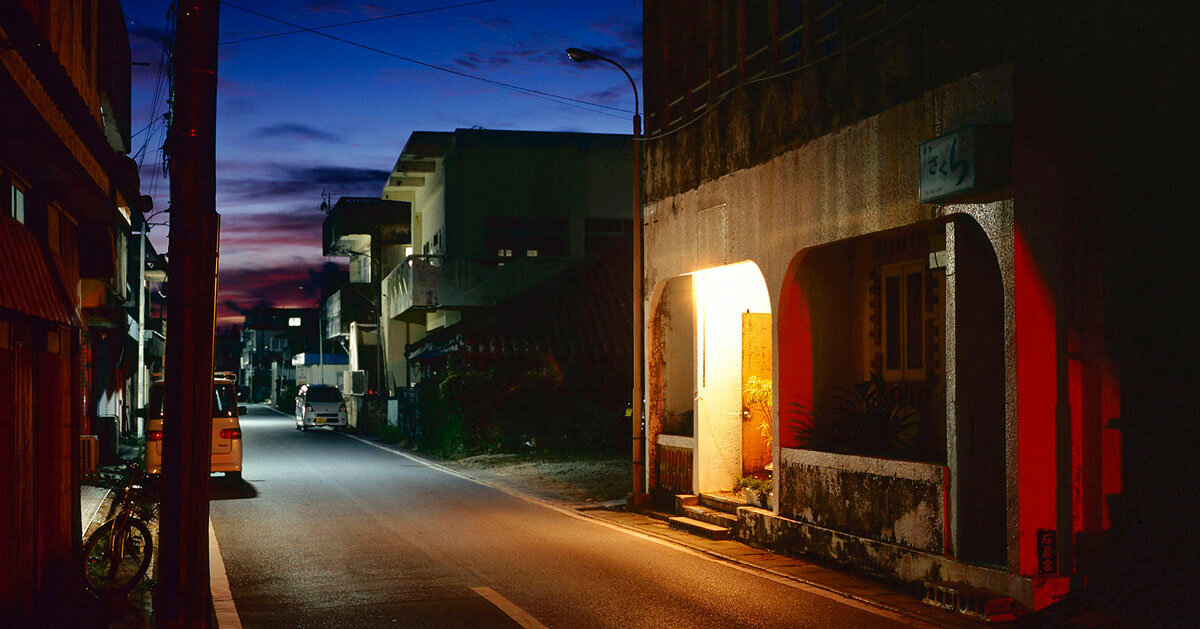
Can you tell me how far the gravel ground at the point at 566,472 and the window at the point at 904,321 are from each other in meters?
6.71

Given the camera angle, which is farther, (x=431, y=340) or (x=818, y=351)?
(x=431, y=340)

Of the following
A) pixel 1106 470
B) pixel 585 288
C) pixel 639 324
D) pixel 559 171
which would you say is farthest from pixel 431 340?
pixel 1106 470

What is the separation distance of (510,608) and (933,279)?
7.10 m

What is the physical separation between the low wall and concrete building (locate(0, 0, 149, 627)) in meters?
7.71

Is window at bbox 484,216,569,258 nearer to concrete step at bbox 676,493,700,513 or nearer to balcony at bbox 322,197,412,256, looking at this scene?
balcony at bbox 322,197,412,256

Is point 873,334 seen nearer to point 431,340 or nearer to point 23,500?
point 23,500

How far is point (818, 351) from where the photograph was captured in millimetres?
14148

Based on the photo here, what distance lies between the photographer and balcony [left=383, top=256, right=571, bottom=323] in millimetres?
37938

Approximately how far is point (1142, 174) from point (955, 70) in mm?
1965

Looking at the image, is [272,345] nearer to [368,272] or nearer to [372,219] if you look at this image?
[368,272]

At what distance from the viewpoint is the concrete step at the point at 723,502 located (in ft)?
48.8

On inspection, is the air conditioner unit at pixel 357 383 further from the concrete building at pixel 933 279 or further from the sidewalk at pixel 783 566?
the concrete building at pixel 933 279

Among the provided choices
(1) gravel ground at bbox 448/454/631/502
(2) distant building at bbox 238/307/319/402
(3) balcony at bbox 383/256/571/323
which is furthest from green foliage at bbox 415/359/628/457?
(2) distant building at bbox 238/307/319/402

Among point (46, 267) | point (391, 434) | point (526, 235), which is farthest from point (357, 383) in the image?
point (46, 267)
